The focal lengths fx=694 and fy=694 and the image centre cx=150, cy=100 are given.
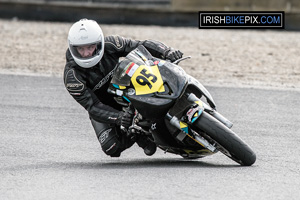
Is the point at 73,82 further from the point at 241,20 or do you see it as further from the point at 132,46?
the point at 241,20

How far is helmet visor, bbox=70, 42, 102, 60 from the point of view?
259 inches

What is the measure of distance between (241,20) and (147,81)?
12.3 metres

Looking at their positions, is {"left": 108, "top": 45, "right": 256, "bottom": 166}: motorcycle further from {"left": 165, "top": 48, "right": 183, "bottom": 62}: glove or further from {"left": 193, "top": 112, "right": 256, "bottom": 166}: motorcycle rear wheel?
{"left": 165, "top": 48, "right": 183, "bottom": 62}: glove

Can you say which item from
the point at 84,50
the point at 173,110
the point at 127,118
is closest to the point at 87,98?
the point at 84,50

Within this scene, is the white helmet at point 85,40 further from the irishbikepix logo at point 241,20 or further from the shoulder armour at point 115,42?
the irishbikepix logo at point 241,20

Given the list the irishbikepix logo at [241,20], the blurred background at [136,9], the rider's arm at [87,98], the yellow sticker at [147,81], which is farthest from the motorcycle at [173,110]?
the irishbikepix logo at [241,20]

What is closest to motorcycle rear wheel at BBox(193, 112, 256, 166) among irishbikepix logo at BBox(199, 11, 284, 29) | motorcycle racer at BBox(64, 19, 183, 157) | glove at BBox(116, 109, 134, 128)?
glove at BBox(116, 109, 134, 128)

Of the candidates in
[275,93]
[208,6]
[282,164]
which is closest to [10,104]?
[275,93]

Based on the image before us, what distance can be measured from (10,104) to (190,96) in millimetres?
4351

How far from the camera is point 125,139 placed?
7.06 m

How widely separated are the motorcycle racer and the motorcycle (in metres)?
0.26

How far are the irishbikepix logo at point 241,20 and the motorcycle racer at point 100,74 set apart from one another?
9.94 meters

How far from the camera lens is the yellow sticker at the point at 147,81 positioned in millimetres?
6047

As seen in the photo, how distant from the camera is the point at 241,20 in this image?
18.0m
